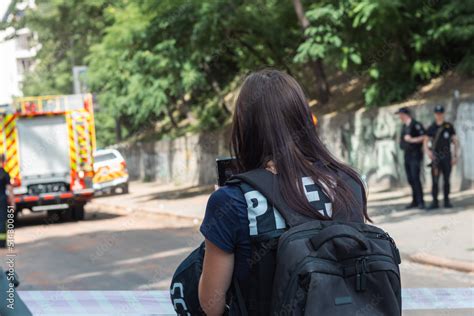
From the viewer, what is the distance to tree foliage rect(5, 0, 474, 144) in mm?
17625

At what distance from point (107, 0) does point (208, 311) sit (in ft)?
108

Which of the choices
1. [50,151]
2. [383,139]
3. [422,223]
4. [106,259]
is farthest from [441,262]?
[50,151]

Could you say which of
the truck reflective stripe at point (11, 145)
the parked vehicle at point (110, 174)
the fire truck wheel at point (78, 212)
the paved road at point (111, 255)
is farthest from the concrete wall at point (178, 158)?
the paved road at point (111, 255)

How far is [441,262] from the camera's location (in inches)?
361

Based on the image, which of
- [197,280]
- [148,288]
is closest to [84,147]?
[148,288]

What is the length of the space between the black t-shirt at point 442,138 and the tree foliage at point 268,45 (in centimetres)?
370

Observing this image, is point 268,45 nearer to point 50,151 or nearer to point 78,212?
point 50,151

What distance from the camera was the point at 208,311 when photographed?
7.99ft

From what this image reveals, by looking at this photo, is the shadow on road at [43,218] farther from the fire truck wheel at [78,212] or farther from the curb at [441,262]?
the curb at [441,262]

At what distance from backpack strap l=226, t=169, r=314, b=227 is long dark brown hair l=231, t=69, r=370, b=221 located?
1.5 inches

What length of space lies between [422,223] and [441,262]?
2915 mm

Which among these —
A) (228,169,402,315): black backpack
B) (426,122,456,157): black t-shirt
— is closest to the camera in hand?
(228,169,402,315): black backpack

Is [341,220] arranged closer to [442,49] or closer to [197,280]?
[197,280]

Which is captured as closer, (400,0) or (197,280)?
(197,280)
